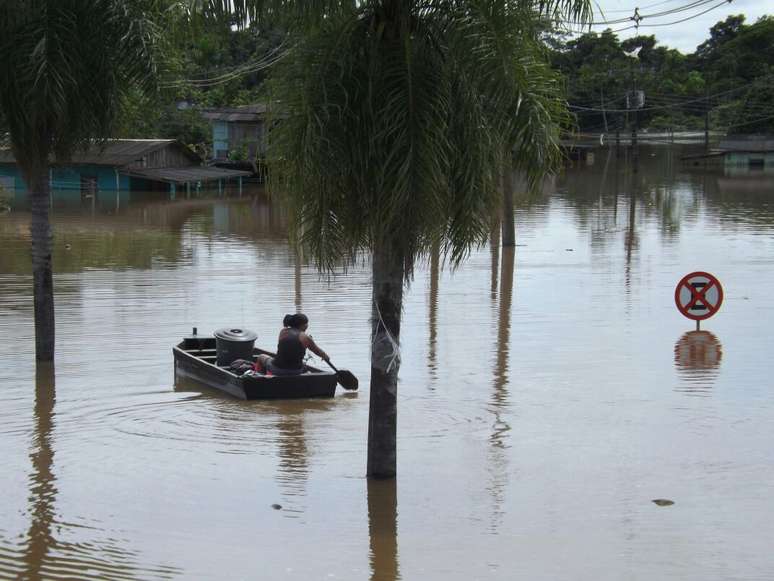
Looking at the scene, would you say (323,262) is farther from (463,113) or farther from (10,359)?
(10,359)

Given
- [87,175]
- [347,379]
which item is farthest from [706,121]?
[347,379]

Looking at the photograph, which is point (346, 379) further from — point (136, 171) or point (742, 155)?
point (742, 155)

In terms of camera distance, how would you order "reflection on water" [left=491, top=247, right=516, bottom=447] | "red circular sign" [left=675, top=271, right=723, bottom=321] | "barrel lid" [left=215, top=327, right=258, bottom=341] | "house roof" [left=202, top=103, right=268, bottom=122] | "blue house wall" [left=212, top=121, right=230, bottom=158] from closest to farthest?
"reflection on water" [left=491, top=247, right=516, bottom=447]
"barrel lid" [left=215, top=327, right=258, bottom=341]
"red circular sign" [left=675, top=271, right=723, bottom=321]
"house roof" [left=202, top=103, right=268, bottom=122]
"blue house wall" [left=212, top=121, right=230, bottom=158]

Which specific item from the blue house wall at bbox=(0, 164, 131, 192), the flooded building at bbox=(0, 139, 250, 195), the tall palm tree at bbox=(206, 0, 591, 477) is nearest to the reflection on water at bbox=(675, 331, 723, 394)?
the tall palm tree at bbox=(206, 0, 591, 477)

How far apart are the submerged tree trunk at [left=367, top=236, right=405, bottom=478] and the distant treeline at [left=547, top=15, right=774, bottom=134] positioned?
86.2 meters

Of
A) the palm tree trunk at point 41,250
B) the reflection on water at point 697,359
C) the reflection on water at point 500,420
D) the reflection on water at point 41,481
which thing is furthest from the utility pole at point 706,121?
the reflection on water at point 41,481

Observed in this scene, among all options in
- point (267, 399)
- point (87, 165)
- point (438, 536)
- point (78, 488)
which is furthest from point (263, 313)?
point (87, 165)

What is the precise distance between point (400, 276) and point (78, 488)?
12.7 ft

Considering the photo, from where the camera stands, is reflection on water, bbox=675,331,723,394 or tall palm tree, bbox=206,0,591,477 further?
reflection on water, bbox=675,331,723,394

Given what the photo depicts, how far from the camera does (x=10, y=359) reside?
1792 centimetres

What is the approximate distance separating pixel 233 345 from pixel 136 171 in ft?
160

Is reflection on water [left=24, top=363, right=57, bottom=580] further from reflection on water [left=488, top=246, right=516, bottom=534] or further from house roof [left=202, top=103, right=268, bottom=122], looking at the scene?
house roof [left=202, top=103, right=268, bottom=122]

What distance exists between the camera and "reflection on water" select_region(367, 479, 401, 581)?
31.3 ft

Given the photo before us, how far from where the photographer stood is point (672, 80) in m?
106
